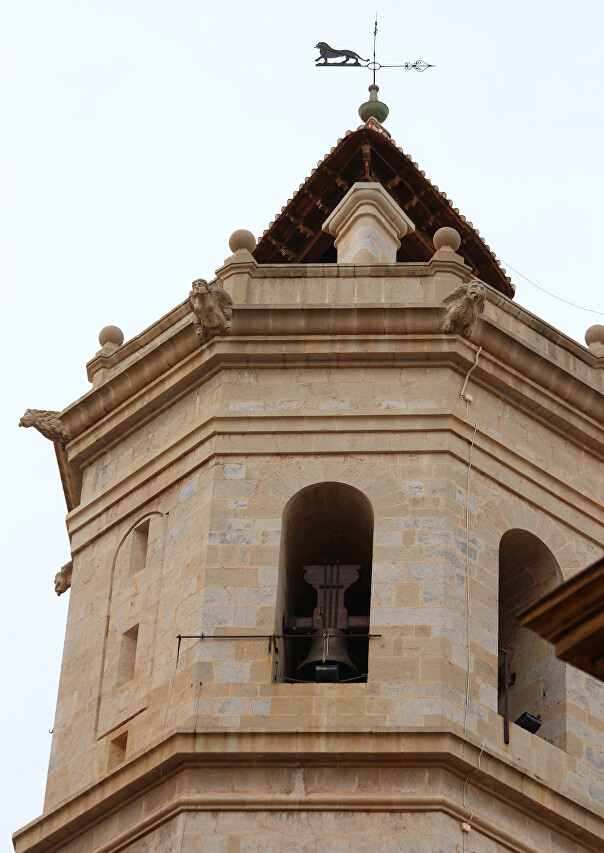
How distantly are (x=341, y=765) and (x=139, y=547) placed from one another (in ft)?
13.3

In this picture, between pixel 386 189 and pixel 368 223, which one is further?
pixel 386 189

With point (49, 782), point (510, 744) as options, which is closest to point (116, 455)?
point (49, 782)

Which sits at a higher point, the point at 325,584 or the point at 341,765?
the point at 325,584

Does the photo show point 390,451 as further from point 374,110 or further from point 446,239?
point 374,110

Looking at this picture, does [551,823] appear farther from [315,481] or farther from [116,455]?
[116,455]

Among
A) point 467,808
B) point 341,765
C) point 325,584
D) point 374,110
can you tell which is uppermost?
A: point 374,110

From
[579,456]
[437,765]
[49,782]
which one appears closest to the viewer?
[437,765]

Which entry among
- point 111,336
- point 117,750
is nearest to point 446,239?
point 111,336

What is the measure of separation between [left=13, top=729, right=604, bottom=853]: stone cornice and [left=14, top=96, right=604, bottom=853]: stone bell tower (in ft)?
0.07

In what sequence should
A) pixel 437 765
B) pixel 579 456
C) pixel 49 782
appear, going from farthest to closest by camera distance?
pixel 579 456 < pixel 49 782 < pixel 437 765

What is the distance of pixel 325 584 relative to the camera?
22281 millimetres

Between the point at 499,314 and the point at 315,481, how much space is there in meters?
3.11

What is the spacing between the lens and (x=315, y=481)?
22188 mm

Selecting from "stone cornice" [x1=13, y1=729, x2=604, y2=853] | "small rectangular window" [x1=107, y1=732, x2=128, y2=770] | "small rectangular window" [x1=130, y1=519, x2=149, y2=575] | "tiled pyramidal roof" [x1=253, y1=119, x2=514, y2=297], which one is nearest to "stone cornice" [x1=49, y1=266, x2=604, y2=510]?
"small rectangular window" [x1=130, y1=519, x2=149, y2=575]
